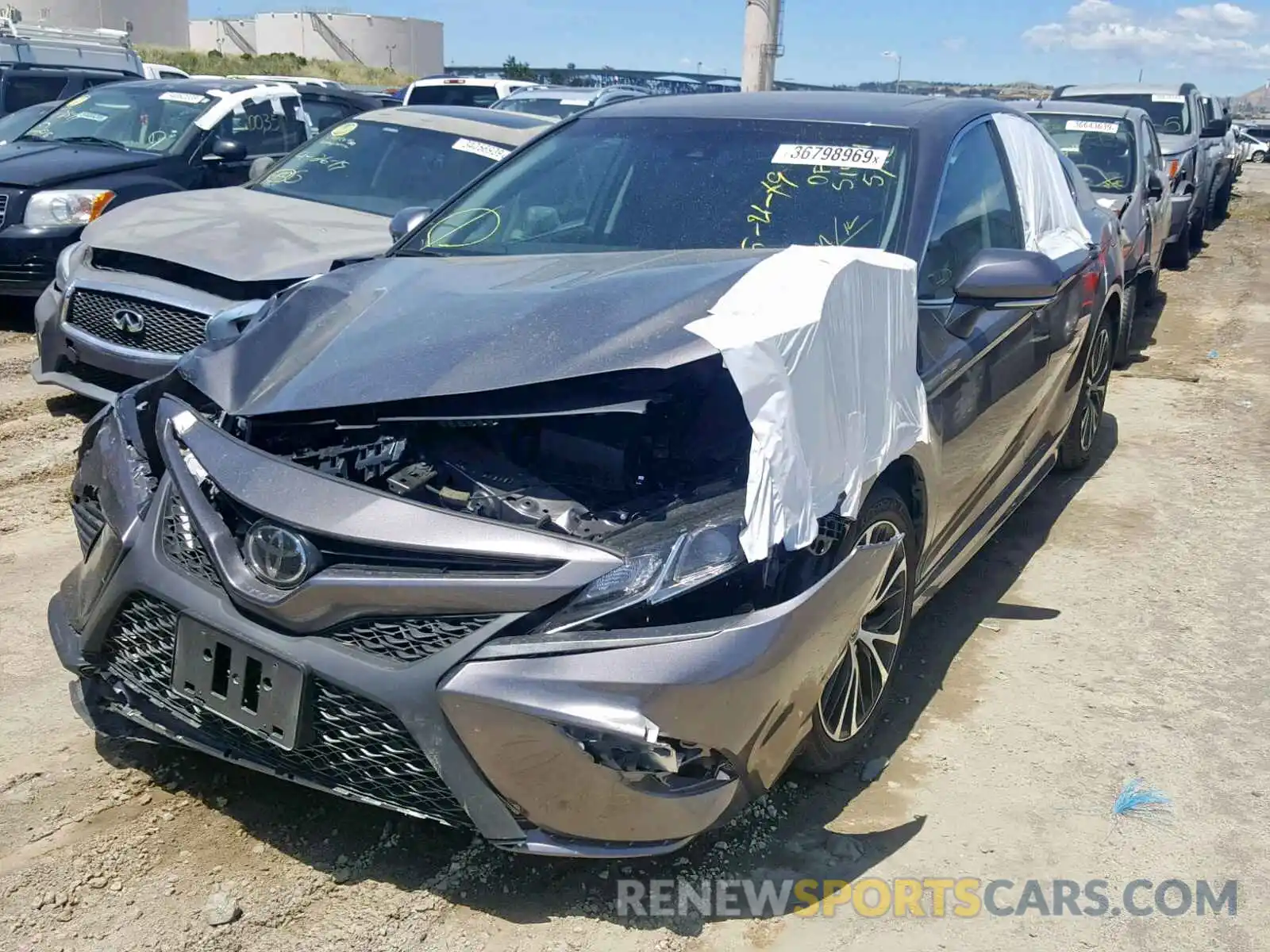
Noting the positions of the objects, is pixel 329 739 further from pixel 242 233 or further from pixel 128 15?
pixel 128 15

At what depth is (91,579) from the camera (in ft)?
9.25

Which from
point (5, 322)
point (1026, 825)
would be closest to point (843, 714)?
point (1026, 825)

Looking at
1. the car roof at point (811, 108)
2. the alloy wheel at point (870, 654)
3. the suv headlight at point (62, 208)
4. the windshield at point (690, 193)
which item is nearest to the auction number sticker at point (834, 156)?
the windshield at point (690, 193)

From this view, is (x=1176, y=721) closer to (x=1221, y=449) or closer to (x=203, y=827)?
(x=203, y=827)

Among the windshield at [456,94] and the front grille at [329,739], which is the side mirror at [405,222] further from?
the windshield at [456,94]

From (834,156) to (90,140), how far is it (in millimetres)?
6929

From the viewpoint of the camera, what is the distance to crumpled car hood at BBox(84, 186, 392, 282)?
5.57 metres

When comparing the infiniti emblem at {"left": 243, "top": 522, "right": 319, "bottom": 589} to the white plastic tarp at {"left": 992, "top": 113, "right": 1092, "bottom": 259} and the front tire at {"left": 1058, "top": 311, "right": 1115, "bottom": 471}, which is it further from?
the front tire at {"left": 1058, "top": 311, "right": 1115, "bottom": 471}

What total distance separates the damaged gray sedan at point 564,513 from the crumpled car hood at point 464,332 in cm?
1

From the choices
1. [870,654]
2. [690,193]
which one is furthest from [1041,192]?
[870,654]

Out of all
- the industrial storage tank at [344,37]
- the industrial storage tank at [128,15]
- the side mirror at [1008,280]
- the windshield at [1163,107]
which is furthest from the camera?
the industrial storage tank at [344,37]

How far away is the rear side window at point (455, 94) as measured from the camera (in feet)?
53.0

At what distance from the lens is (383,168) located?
7141 mm

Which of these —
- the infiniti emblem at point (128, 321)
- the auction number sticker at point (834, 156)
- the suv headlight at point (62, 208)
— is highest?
the auction number sticker at point (834, 156)
